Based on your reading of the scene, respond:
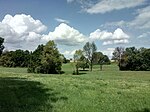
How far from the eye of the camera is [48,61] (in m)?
98.9

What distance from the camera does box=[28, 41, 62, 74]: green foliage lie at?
9881cm

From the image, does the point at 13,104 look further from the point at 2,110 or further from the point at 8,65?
the point at 8,65

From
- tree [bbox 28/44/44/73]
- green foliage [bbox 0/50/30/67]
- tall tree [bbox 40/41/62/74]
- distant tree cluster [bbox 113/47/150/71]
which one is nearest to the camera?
tall tree [bbox 40/41/62/74]

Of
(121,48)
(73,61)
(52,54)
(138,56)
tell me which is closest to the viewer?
(52,54)

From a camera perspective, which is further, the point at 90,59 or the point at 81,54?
the point at 90,59

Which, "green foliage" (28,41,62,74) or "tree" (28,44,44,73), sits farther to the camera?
"tree" (28,44,44,73)

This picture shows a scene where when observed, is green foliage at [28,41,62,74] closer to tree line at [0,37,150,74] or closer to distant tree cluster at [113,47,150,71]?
tree line at [0,37,150,74]

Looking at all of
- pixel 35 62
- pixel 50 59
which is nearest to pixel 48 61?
pixel 50 59

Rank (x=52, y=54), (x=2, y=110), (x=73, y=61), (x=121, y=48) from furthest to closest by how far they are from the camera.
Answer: (x=121, y=48)
(x=73, y=61)
(x=52, y=54)
(x=2, y=110)

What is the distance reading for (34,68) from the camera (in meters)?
104

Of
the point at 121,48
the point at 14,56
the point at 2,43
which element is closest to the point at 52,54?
the point at 2,43

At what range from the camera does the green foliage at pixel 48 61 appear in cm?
9881

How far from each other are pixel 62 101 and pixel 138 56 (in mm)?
120072

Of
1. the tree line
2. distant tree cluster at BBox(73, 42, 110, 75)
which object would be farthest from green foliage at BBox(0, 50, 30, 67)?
distant tree cluster at BBox(73, 42, 110, 75)
